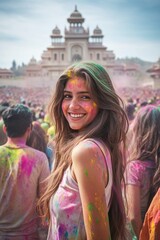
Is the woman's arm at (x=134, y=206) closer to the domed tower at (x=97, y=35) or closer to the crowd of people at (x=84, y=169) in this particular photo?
the crowd of people at (x=84, y=169)

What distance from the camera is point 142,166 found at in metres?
2.48

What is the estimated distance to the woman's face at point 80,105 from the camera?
69.5 inches

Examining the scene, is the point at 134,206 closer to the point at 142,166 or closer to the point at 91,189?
the point at 142,166

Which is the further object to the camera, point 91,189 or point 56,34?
point 56,34

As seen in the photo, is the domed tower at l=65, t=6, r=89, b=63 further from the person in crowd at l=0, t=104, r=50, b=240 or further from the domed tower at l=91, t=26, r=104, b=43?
the person in crowd at l=0, t=104, r=50, b=240

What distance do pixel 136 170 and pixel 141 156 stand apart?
4.3 inches

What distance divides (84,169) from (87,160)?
40mm

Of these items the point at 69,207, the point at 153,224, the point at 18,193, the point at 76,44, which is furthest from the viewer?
the point at 76,44

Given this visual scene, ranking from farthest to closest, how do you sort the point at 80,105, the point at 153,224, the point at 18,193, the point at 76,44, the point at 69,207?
the point at 76,44 → the point at 18,193 → the point at 80,105 → the point at 69,207 → the point at 153,224

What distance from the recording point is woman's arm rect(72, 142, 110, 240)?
4.86 ft

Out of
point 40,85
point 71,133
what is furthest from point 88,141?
point 40,85

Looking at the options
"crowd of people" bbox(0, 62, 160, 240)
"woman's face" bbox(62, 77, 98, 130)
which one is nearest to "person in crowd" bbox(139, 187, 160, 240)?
"crowd of people" bbox(0, 62, 160, 240)

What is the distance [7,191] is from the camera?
2.42 m

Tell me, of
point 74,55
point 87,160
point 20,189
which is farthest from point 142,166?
point 74,55
